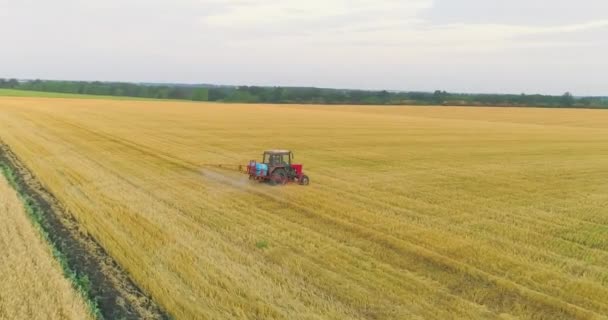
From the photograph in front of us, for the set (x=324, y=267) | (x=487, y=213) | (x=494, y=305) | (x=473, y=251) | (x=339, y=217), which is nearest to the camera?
(x=494, y=305)

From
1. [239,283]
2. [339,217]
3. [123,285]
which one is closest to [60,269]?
[123,285]

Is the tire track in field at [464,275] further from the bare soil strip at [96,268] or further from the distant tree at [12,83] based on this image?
the distant tree at [12,83]

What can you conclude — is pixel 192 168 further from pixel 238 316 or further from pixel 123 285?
A: pixel 238 316

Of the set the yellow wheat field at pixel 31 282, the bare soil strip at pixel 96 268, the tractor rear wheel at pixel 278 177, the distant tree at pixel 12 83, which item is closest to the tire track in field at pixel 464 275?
the tractor rear wheel at pixel 278 177

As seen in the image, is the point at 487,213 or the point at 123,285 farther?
the point at 487,213

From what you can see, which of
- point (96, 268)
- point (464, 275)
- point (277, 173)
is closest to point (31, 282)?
point (96, 268)

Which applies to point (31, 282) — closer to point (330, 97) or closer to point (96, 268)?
point (96, 268)
